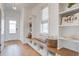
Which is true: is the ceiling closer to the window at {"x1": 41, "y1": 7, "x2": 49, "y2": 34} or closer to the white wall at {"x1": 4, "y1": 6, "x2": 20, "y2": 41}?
the white wall at {"x1": 4, "y1": 6, "x2": 20, "y2": 41}

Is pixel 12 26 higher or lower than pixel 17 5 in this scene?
lower

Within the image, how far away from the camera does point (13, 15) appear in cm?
153

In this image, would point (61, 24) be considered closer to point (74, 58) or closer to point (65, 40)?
point (65, 40)

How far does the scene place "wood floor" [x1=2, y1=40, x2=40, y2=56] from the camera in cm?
143

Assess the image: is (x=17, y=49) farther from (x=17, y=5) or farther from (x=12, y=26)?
(x=17, y=5)

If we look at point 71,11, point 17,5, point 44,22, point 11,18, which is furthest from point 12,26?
point 71,11

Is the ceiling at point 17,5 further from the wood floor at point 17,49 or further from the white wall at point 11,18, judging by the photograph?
the wood floor at point 17,49

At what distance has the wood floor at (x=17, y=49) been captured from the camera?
4.69ft

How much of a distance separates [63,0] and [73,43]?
0.62 meters

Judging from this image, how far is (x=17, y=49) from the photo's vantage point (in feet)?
4.96

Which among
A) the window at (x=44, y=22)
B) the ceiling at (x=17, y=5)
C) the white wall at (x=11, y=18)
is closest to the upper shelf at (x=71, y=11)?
the window at (x=44, y=22)

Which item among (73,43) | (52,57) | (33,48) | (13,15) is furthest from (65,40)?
(13,15)

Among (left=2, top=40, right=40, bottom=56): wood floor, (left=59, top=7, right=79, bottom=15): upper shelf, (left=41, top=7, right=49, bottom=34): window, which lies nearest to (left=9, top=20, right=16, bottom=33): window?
(left=2, top=40, right=40, bottom=56): wood floor

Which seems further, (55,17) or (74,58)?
(55,17)
